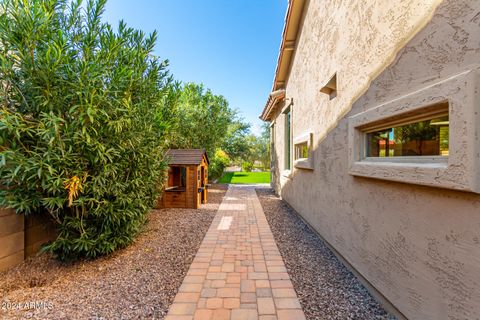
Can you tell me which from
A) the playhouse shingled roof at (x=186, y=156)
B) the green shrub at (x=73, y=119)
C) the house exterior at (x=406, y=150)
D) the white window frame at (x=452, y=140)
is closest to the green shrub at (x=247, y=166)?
the playhouse shingled roof at (x=186, y=156)

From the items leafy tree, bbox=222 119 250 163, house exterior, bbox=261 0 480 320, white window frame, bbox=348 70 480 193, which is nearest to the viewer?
white window frame, bbox=348 70 480 193

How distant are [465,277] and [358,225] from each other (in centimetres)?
158

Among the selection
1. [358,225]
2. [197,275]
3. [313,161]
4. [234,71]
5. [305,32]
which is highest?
[234,71]

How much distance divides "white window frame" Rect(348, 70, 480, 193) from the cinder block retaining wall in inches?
234

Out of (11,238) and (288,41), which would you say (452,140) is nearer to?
(11,238)

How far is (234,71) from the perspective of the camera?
18.5 m

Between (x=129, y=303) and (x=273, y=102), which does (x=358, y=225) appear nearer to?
(x=129, y=303)

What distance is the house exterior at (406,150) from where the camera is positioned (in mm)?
1716

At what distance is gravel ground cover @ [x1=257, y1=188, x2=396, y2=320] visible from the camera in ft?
8.71

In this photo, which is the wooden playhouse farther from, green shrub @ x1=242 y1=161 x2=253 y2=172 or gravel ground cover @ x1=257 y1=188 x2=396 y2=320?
green shrub @ x1=242 y1=161 x2=253 y2=172

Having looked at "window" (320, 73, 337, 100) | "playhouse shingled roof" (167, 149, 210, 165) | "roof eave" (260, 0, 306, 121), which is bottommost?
"playhouse shingled roof" (167, 149, 210, 165)

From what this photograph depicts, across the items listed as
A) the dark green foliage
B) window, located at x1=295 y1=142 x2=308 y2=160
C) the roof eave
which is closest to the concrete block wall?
window, located at x1=295 y1=142 x2=308 y2=160

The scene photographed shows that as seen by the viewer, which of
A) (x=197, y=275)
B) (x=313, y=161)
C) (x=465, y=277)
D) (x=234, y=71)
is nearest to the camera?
(x=465, y=277)

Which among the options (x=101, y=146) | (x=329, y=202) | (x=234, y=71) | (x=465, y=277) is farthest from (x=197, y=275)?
(x=234, y=71)
